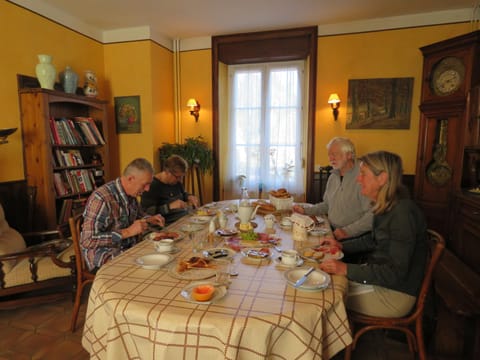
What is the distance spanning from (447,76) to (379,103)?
0.74 m

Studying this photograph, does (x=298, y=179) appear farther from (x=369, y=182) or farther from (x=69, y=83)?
(x=69, y=83)

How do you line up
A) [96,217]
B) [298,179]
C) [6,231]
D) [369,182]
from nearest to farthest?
[369,182] < [96,217] < [6,231] < [298,179]

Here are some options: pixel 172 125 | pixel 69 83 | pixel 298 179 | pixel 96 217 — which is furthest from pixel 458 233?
pixel 69 83

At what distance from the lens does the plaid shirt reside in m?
1.73

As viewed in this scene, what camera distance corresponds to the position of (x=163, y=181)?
2.71 meters

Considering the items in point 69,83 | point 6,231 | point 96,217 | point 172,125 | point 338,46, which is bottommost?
point 6,231

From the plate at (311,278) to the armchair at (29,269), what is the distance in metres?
1.86

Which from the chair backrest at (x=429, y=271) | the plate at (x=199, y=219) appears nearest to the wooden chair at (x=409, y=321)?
the chair backrest at (x=429, y=271)

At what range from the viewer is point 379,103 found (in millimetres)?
3758

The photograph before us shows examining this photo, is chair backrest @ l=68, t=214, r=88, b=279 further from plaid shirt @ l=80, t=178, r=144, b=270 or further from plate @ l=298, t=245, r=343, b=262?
plate @ l=298, t=245, r=343, b=262

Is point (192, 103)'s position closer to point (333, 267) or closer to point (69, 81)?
point (69, 81)

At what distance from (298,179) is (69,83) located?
301 centimetres

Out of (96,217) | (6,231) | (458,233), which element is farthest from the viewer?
(458,233)

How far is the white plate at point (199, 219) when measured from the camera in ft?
6.89
